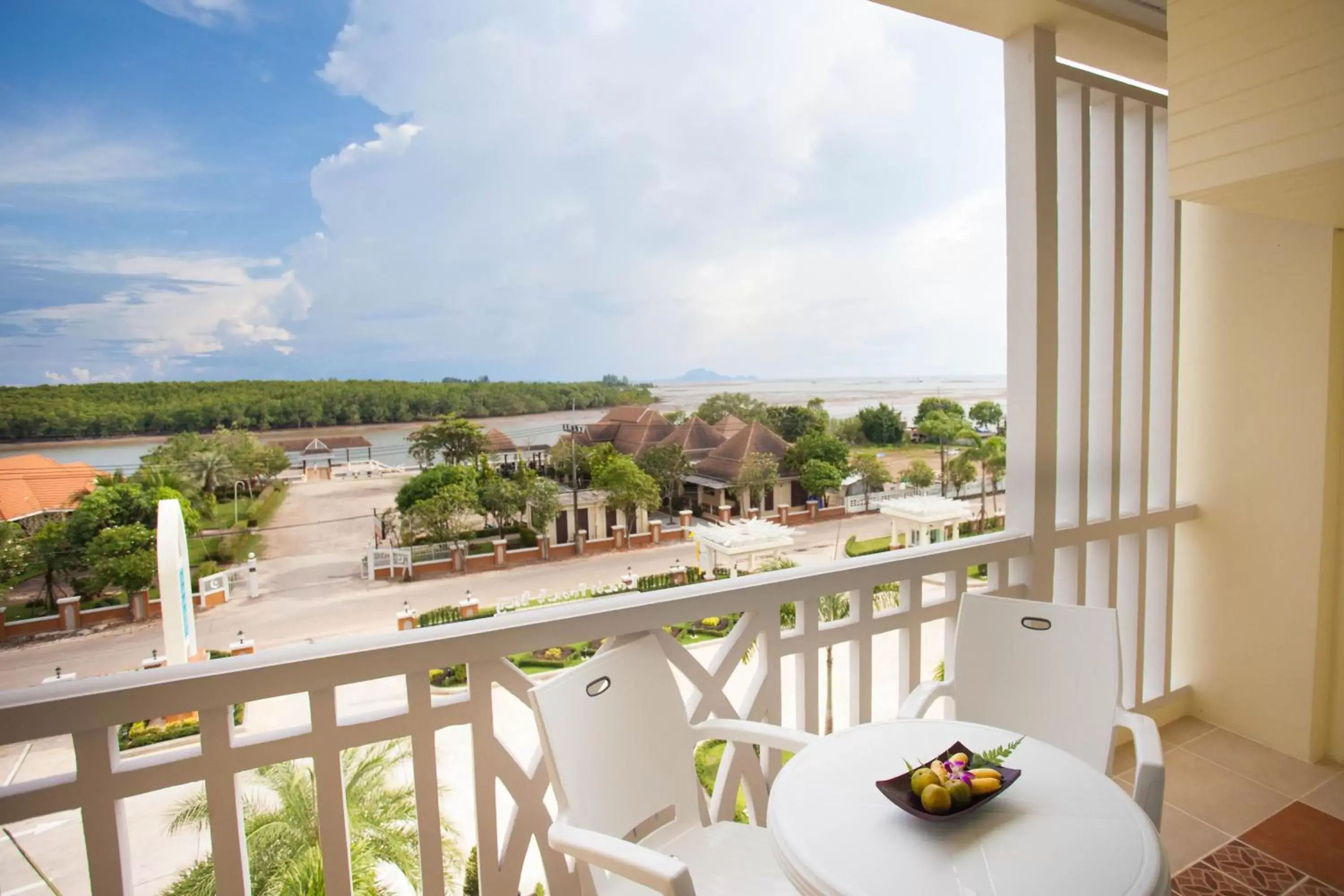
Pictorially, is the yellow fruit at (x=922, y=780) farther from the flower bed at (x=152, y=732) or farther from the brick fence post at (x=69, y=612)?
the brick fence post at (x=69, y=612)

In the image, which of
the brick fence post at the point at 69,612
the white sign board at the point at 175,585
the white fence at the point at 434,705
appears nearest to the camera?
the white fence at the point at 434,705

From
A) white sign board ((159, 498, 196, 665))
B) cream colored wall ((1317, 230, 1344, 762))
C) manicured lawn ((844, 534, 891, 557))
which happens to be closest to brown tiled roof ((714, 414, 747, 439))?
manicured lawn ((844, 534, 891, 557))

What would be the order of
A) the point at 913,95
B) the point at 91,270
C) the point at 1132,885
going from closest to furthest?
the point at 1132,885 < the point at 91,270 < the point at 913,95

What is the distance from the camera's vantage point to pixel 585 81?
11.6 feet

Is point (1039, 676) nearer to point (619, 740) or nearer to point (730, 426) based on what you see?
point (619, 740)

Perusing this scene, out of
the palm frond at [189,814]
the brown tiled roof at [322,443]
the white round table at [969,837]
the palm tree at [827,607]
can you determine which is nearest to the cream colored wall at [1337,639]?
the palm tree at [827,607]

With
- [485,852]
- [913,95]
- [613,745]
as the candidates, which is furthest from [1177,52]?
[485,852]

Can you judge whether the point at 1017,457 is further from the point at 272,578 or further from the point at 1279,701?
the point at 272,578

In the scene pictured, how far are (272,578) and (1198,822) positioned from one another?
347 cm

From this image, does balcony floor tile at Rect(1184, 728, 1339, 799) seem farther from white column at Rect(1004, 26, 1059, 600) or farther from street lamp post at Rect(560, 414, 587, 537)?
street lamp post at Rect(560, 414, 587, 537)

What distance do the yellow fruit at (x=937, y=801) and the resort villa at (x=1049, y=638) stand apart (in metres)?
0.03

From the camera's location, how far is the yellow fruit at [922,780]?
1150 millimetres

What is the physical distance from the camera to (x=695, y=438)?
113 inches

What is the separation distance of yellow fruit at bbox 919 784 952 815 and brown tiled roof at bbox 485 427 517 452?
5.91 ft
